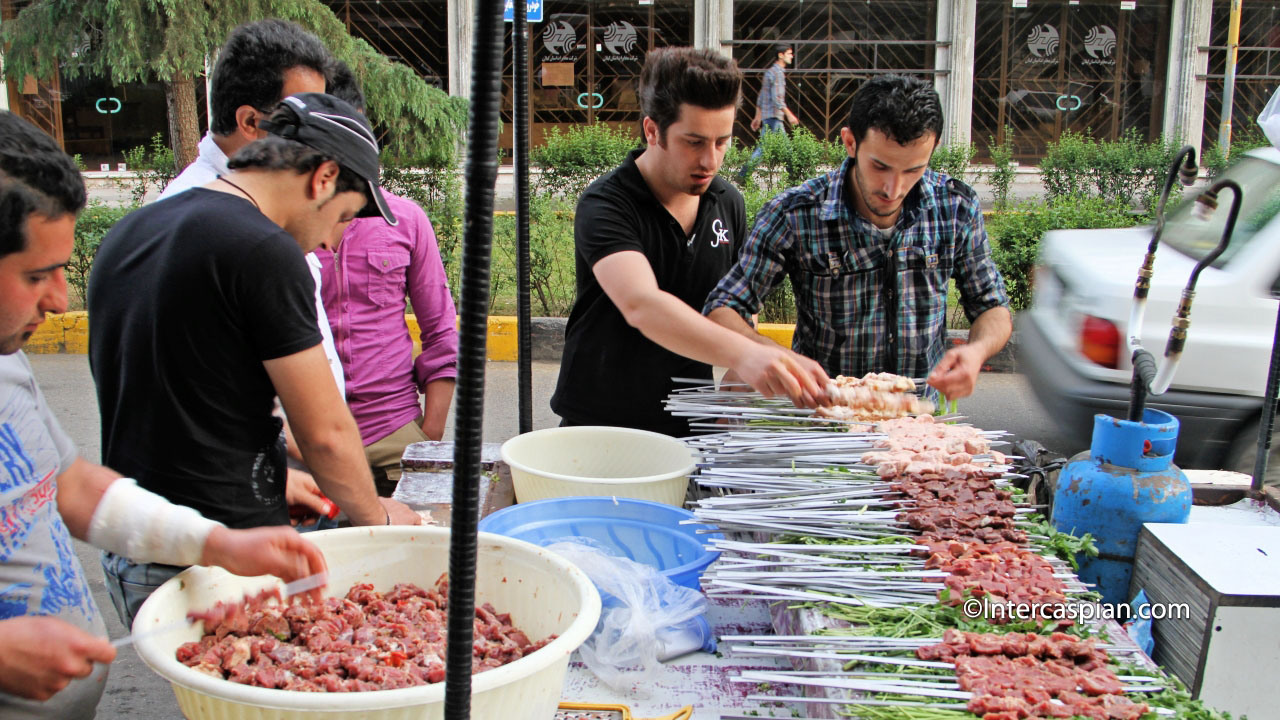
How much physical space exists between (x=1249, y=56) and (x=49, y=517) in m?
20.2

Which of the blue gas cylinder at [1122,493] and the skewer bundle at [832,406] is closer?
the blue gas cylinder at [1122,493]

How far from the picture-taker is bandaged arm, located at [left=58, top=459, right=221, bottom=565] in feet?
5.47

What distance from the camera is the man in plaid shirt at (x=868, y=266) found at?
3.12m

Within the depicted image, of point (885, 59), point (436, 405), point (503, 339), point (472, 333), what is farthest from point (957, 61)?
point (472, 333)

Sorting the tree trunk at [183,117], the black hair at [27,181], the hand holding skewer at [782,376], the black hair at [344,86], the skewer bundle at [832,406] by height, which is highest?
the tree trunk at [183,117]

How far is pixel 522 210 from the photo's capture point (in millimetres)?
2926

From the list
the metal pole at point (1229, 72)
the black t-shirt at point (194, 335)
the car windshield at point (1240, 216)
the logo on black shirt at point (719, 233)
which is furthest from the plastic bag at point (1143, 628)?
the metal pole at point (1229, 72)

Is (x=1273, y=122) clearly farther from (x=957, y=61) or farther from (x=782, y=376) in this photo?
(x=957, y=61)

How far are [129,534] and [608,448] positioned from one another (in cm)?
144

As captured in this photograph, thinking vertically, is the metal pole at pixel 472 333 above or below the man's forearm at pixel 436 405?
above

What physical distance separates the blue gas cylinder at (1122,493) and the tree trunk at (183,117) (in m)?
8.49

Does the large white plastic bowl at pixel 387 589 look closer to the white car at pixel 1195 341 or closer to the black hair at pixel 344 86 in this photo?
the black hair at pixel 344 86

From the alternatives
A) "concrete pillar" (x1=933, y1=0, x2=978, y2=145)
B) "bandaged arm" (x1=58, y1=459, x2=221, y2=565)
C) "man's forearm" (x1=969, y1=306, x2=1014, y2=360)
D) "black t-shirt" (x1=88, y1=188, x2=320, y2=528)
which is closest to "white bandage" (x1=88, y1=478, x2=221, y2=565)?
"bandaged arm" (x1=58, y1=459, x2=221, y2=565)

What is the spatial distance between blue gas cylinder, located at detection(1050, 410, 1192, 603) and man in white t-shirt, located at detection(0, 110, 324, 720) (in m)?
1.84
